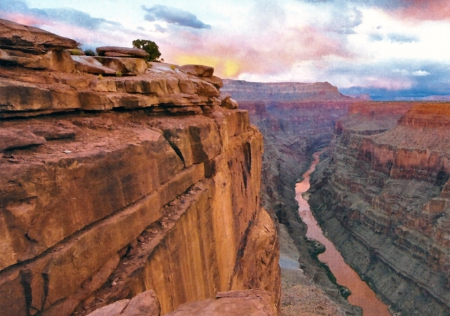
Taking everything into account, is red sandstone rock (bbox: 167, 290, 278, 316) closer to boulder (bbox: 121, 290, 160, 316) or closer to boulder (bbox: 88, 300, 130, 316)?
boulder (bbox: 121, 290, 160, 316)

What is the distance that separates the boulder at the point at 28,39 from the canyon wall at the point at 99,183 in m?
0.02

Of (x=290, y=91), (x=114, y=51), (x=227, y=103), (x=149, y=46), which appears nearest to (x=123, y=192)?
(x=114, y=51)

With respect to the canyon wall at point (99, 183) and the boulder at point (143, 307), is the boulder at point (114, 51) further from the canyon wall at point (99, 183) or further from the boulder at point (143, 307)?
the boulder at point (143, 307)

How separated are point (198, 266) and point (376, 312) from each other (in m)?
26.9

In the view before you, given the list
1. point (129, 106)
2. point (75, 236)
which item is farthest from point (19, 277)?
point (129, 106)

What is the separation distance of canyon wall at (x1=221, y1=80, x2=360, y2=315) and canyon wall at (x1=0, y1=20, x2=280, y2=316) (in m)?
15.3

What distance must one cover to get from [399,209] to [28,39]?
4295cm

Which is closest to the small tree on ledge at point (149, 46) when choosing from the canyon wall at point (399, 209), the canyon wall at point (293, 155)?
the canyon wall at point (293, 155)

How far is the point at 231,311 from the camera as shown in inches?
194

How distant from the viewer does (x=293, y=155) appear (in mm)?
96188

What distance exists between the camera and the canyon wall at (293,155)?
26516mm

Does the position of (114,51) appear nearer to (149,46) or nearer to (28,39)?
(28,39)

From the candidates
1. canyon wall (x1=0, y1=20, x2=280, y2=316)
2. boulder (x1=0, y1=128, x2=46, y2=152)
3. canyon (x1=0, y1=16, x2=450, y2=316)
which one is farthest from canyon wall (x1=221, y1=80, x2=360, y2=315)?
boulder (x1=0, y1=128, x2=46, y2=152)

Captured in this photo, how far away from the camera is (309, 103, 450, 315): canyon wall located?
30.8 metres
